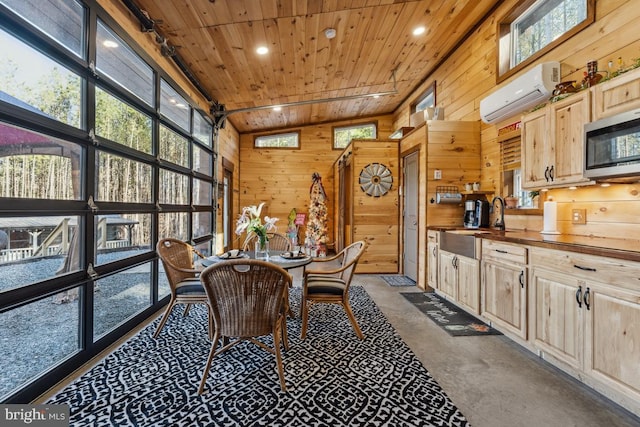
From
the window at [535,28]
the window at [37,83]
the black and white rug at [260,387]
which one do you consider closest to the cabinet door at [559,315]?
the black and white rug at [260,387]

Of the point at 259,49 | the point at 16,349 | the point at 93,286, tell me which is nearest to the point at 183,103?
the point at 259,49

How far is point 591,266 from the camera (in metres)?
1.87

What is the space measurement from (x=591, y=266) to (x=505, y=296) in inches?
35.3

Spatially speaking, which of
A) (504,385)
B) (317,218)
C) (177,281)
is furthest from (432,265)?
(317,218)

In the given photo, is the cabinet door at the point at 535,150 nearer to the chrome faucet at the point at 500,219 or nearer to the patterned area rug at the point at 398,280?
the chrome faucet at the point at 500,219

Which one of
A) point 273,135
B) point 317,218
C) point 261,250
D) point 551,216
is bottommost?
point 261,250

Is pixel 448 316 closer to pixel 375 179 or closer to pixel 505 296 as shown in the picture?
pixel 505 296

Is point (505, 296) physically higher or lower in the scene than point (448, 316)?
higher

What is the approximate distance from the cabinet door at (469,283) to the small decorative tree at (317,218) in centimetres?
420

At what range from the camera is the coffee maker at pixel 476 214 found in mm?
3811

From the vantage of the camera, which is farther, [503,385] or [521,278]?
[521,278]

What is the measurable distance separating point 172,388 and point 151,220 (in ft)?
6.19

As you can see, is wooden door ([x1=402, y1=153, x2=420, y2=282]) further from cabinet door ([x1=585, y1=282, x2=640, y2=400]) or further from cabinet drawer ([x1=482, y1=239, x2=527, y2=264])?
cabinet door ([x1=585, y1=282, x2=640, y2=400])

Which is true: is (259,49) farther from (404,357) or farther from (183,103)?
(404,357)
